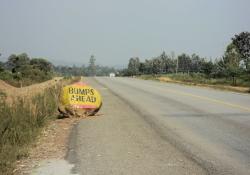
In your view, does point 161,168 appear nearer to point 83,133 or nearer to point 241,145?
point 241,145

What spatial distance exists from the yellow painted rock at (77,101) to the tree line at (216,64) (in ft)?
97.0

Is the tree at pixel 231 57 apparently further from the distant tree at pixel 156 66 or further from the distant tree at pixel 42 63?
the distant tree at pixel 156 66

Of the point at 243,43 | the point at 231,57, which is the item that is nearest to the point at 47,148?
the point at 231,57

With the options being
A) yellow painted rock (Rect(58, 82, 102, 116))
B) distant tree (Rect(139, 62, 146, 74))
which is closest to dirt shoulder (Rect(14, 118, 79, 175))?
yellow painted rock (Rect(58, 82, 102, 116))

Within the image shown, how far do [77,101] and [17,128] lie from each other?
4.78m

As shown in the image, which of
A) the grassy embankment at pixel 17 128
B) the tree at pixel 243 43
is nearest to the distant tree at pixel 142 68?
the tree at pixel 243 43

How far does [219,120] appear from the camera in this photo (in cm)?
1337

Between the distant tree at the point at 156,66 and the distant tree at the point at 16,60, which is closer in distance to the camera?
the distant tree at the point at 16,60

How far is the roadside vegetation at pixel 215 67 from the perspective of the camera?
4828cm

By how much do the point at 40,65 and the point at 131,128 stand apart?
95.6 metres

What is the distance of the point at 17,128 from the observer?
9859 millimetres

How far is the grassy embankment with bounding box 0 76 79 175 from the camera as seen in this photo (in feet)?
25.4

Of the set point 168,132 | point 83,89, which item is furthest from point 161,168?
point 83,89

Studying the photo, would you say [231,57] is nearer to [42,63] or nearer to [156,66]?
[42,63]
